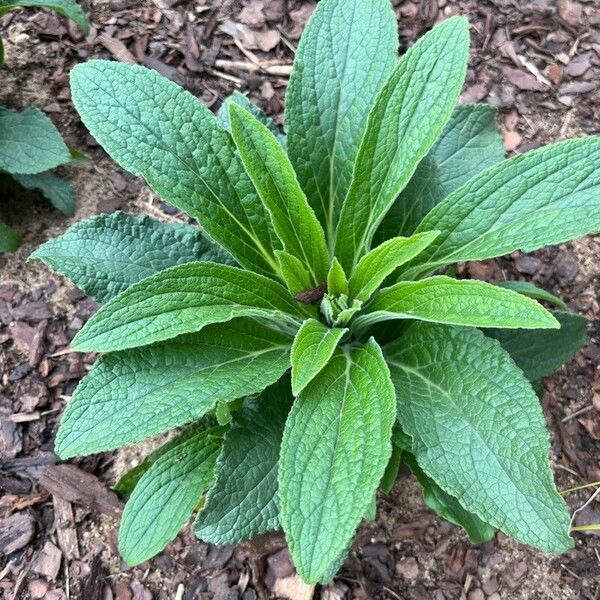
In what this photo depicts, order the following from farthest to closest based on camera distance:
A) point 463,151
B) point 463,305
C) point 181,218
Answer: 1. point 181,218
2. point 463,151
3. point 463,305

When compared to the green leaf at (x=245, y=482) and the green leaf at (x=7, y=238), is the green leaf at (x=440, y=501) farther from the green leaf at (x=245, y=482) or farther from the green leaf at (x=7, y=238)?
the green leaf at (x=7, y=238)

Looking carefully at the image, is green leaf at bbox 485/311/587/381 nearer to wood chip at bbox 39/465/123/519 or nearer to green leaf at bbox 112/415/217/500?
green leaf at bbox 112/415/217/500

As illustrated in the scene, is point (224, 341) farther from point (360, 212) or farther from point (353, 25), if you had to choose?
point (353, 25)

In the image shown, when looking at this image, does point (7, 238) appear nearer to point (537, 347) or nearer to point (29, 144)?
point (29, 144)

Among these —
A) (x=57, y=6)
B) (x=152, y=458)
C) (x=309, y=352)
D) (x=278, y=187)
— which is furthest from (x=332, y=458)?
(x=57, y=6)

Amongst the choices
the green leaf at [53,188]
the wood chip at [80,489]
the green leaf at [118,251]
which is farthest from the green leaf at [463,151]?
the green leaf at [53,188]

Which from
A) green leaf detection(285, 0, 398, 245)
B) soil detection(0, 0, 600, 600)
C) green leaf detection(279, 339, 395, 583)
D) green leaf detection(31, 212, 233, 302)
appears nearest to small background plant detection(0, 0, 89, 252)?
soil detection(0, 0, 600, 600)
